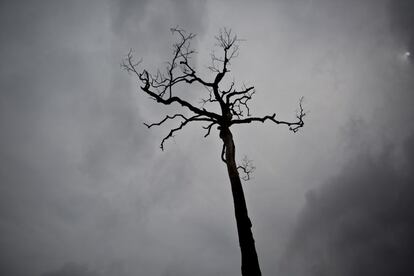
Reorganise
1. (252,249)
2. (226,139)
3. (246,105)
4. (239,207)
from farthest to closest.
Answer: (246,105) → (226,139) → (239,207) → (252,249)

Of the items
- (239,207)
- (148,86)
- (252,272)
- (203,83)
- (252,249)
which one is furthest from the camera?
(203,83)

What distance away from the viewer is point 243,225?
7.29 m

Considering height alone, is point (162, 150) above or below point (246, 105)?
below

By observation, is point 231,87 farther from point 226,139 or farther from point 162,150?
point 162,150

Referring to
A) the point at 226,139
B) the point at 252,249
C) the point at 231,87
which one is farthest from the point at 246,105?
the point at 252,249

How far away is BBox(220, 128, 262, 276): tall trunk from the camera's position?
21.8ft

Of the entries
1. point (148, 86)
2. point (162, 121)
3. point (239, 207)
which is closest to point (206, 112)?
point (162, 121)

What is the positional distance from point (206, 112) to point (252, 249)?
5.25 metres

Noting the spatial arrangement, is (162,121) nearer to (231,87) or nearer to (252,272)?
(231,87)

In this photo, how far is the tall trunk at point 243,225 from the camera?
6.64 metres

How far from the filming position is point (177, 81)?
1054 centimetres

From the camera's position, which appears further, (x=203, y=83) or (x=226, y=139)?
(x=203, y=83)

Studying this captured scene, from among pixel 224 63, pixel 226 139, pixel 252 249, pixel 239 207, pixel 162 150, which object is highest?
pixel 224 63

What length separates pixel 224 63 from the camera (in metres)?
10.7
